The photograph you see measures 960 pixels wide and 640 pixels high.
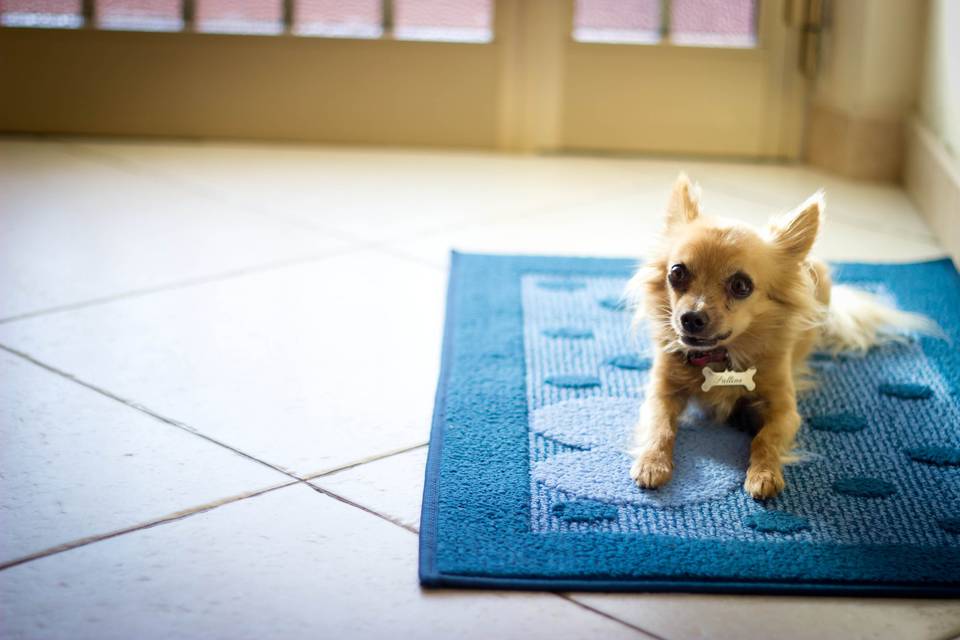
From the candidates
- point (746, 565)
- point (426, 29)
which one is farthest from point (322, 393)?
point (426, 29)

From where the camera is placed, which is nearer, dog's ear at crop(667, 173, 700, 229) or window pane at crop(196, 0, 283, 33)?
dog's ear at crop(667, 173, 700, 229)

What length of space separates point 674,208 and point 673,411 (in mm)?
387

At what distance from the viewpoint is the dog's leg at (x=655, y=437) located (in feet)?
6.16

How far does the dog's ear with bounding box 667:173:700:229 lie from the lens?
7.02 ft

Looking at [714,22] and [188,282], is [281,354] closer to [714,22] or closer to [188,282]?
[188,282]

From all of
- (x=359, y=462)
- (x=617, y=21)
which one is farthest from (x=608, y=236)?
(x=359, y=462)

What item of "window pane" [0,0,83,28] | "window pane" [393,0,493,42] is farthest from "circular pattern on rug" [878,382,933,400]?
"window pane" [0,0,83,28]

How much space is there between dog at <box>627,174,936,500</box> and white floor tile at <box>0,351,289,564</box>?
707mm

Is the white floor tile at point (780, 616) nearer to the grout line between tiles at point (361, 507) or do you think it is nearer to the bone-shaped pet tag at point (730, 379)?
the grout line between tiles at point (361, 507)

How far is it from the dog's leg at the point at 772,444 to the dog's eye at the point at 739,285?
21 centimetres

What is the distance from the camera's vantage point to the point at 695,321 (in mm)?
1941

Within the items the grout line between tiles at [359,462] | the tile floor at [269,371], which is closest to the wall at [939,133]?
the tile floor at [269,371]

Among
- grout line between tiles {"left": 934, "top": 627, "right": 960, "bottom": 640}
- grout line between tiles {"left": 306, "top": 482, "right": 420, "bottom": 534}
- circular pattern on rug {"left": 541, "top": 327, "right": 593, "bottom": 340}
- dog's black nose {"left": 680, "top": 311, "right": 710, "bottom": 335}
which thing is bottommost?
grout line between tiles {"left": 934, "top": 627, "right": 960, "bottom": 640}

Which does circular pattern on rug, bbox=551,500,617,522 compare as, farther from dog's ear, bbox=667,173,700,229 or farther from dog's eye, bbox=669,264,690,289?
dog's ear, bbox=667,173,700,229
